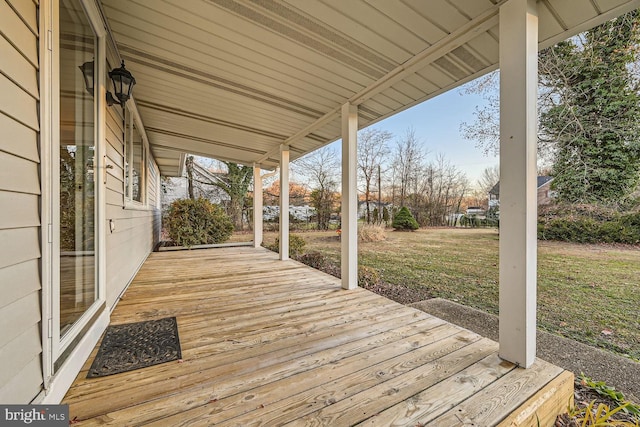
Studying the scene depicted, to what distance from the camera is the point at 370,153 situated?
1214 centimetres

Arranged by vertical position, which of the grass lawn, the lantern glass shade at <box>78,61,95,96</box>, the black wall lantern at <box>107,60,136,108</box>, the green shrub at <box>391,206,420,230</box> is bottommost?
the grass lawn

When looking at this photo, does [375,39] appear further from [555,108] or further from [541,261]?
[541,261]

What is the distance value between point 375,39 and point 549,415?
2.73 meters

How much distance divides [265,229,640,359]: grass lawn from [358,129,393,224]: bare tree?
19.2 ft

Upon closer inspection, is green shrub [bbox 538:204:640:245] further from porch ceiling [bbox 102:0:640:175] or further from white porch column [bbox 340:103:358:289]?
white porch column [bbox 340:103:358:289]

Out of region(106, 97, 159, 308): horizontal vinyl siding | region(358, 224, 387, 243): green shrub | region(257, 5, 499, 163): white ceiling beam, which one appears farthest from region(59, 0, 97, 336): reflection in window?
region(358, 224, 387, 243): green shrub

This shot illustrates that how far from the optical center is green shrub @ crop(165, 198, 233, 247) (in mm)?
6586

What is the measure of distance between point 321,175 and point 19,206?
11.5 meters

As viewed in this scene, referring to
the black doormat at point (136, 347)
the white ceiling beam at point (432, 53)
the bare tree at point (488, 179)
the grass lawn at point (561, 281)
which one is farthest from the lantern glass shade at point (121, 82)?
the bare tree at point (488, 179)

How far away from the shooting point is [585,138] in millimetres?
4148

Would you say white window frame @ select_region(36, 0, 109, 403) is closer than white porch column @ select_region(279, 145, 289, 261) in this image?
Yes

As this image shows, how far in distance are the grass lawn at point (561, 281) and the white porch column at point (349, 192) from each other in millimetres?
1406

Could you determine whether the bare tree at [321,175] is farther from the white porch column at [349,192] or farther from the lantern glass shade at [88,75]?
the lantern glass shade at [88,75]

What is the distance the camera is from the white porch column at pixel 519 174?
5.09 feet
